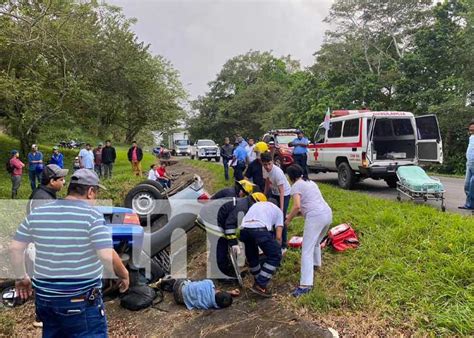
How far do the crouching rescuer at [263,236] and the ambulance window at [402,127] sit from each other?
6.75 meters

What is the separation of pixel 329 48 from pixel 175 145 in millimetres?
18588

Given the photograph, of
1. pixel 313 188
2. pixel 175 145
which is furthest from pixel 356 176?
pixel 175 145

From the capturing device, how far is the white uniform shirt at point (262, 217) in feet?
16.0

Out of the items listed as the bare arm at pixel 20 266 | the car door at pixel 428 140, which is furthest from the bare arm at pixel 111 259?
the car door at pixel 428 140

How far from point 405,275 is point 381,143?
6.59 metres

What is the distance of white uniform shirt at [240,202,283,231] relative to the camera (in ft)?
16.0

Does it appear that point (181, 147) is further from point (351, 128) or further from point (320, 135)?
point (351, 128)

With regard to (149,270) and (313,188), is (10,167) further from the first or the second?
(313,188)

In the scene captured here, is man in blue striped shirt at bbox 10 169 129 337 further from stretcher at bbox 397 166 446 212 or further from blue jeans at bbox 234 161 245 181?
blue jeans at bbox 234 161 245 181

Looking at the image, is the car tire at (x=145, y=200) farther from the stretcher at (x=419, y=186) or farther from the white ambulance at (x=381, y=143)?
the white ambulance at (x=381, y=143)

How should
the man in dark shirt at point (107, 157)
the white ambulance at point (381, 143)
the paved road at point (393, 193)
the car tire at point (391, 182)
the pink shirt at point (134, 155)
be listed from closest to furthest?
the paved road at point (393, 193), the white ambulance at point (381, 143), the car tire at point (391, 182), the man in dark shirt at point (107, 157), the pink shirt at point (134, 155)

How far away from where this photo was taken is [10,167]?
1213cm

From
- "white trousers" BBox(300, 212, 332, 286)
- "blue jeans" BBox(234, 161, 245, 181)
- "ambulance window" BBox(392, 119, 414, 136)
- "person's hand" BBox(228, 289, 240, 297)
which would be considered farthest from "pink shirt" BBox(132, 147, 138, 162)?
"white trousers" BBox(300, 212, 332, 286)

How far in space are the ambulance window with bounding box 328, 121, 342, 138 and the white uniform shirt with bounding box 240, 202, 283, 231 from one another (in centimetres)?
709
